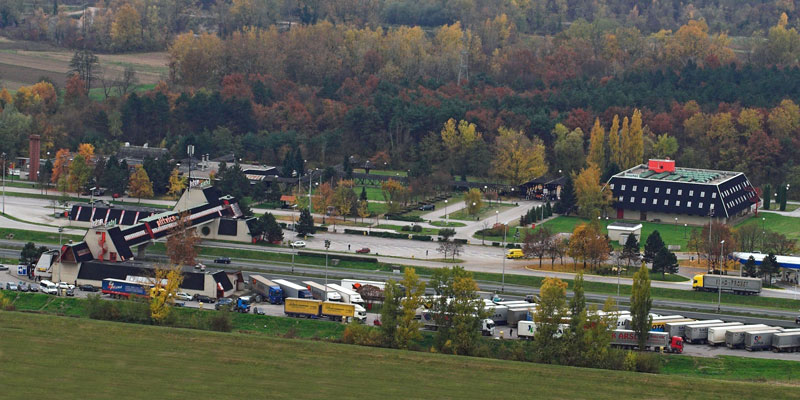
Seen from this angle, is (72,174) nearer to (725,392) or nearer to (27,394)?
(27,394)

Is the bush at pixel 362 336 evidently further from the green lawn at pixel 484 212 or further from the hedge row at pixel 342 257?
the green lawn at pixel 484 212

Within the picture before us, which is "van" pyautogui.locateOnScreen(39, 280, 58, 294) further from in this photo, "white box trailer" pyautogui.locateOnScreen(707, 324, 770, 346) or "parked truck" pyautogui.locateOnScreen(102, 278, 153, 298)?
"white box trailer" pyautogui.locateOnScreen(707, 324, 770, 346)

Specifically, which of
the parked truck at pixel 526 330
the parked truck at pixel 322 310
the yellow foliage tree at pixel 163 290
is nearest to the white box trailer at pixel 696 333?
the parked truck at pixel 526 330

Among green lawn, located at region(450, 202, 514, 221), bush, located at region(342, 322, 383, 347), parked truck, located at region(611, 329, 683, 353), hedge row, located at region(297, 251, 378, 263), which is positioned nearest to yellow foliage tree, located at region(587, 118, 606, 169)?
green lawn, located at region(450, 202, 514, 221)

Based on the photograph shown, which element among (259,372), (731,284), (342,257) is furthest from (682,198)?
(259,372)

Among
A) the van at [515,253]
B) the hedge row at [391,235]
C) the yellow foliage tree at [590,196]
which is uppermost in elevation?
the yellow foliage tree at [590,196]

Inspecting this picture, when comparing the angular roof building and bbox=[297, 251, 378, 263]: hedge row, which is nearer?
bbox=[297, 251, 378, 263]: hedge row
